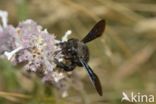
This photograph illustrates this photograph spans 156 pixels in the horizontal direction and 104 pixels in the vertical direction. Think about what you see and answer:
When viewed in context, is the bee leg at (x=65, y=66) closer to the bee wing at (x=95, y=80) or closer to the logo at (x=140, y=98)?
the bee wing at (x=95, y=80)

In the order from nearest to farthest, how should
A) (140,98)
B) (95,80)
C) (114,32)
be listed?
(95,80) < (140,98) < (114,32)

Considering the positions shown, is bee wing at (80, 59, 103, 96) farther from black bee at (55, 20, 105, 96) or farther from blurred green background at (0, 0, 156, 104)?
blurred green background at (0, 0, 156, 104)

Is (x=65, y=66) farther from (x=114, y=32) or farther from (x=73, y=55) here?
(x=114, y=32)

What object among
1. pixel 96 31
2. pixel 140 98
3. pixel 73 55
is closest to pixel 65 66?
pixel 73 55

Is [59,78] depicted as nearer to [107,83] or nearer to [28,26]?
[28,26]

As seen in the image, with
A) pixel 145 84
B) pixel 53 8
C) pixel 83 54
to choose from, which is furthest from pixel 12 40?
pixel 53 8

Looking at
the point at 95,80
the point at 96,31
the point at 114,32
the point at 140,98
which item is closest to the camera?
the point at 95,80

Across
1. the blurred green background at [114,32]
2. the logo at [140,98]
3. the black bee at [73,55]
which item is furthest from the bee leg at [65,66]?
the blurred green background at [114,32]

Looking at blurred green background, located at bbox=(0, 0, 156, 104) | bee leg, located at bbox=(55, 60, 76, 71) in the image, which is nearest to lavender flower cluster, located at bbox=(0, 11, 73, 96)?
bee leg, located at bbox=(55, 60, 76, 71)
